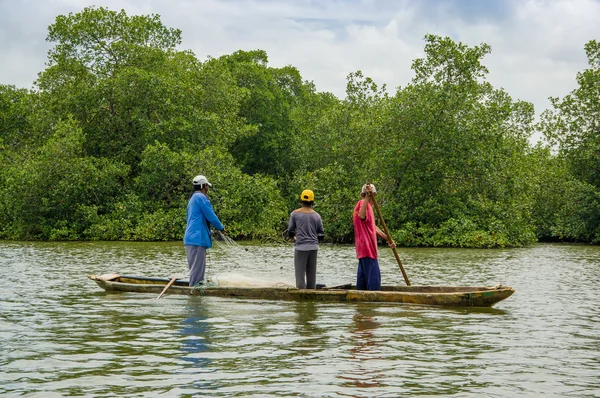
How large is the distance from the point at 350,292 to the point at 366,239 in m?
0.92

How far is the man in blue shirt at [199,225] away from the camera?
13398mm

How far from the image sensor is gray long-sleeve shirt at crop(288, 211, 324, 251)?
13.3 meters

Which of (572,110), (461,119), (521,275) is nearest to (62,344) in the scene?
(521,275)

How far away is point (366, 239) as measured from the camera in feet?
41.8

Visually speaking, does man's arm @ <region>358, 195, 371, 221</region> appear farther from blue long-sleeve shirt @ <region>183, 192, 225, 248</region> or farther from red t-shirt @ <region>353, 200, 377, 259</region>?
blue long-sleeve shirt @ <region>183, 192, 225, 248</region>

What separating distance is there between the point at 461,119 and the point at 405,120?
2.72 metres

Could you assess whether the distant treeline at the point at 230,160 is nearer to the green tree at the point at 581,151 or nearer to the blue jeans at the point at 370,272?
the green tree at the point at 581,151

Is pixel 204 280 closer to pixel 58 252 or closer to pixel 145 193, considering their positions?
pixel 58 252

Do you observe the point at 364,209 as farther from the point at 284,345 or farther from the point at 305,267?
the point at 284,345

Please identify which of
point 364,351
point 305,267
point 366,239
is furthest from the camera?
point 305,267

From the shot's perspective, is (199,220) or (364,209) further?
(199,220)

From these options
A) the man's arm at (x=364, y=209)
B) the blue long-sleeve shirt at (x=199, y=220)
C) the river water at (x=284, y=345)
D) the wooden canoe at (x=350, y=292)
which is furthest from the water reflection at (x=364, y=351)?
the blue long-sleeve shirt at (x=199, y=220)

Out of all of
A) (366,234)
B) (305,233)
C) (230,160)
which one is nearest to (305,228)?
(305,233)

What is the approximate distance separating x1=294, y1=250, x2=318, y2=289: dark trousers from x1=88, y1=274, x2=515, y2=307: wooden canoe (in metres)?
0.26
